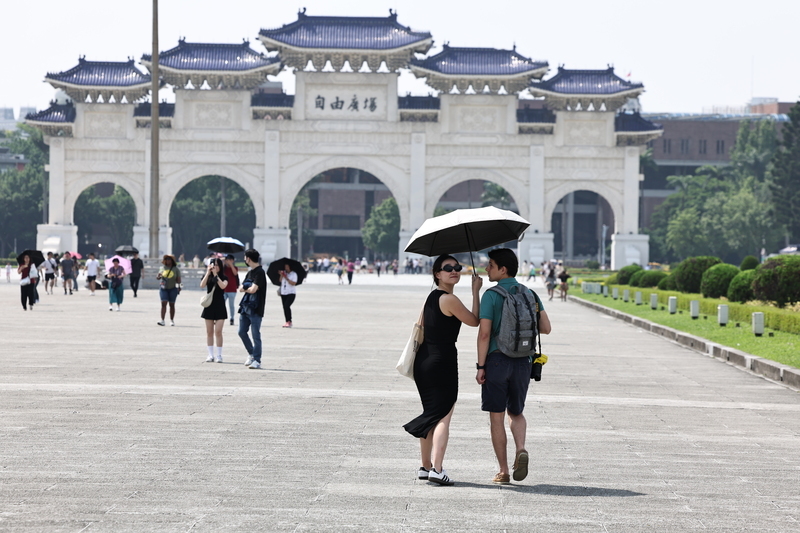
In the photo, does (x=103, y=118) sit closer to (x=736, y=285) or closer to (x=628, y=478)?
(x=736, y=285)

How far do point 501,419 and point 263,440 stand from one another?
85.0 inches

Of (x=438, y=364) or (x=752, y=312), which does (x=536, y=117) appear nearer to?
(x=752, y=312)

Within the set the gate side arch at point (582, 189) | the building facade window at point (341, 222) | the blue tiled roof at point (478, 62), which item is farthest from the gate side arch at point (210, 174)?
the building facade window at point (341, 222)

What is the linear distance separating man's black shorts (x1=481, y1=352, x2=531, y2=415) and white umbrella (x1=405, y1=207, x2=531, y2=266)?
85 centimetres

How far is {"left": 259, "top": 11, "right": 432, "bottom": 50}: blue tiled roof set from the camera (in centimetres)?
6656

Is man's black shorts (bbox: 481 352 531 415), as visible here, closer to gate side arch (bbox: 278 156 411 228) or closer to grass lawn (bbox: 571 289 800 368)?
grass lawn (bbox: 571 289 800 368)

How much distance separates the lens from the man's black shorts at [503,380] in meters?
7.39

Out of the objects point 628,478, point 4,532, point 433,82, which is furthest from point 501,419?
point 433,82

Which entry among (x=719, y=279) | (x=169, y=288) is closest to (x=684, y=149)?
(x=719, y=279)

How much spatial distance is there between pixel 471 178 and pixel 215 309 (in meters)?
54.1

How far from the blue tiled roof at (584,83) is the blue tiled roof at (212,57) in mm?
16002

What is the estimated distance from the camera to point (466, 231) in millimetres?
7910

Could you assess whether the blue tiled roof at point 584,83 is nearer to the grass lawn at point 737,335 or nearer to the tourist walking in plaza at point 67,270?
the tourist walking in plaza at point 67,270

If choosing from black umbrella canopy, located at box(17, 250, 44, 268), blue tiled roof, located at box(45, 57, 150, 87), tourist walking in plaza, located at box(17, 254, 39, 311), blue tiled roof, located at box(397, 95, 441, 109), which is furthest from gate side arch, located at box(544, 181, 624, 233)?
tourist walking in plaza, located at box(17, 254, 39, 311)
